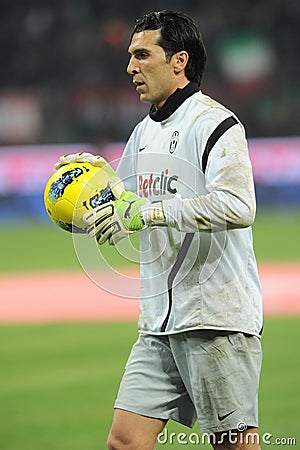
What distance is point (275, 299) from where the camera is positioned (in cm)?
1153

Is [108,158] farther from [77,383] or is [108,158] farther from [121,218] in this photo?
[121,218]

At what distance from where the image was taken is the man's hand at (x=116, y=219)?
157 inches

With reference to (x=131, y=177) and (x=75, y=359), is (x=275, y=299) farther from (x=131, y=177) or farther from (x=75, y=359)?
(x=131, y=177)

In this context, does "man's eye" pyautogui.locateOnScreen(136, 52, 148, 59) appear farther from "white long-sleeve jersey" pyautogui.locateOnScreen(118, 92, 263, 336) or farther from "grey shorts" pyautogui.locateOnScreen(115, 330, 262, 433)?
"grey shorts" pyautogui.locateOnScreen(115, 330, 262, 433)

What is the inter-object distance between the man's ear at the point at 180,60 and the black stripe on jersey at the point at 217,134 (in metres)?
0.43

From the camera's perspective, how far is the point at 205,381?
4.16m

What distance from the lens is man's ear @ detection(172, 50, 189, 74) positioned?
169 inches

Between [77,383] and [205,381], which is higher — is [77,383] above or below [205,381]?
below

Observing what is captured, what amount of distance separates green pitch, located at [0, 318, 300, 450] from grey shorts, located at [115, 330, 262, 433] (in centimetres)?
166

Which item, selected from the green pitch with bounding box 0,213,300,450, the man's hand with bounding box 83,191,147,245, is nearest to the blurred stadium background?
the green pitch with bounding box 0,213,300,450

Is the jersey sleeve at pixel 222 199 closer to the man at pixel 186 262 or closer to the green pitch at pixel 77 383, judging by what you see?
the man at pixel 186 262

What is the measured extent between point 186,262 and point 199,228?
0.32 m

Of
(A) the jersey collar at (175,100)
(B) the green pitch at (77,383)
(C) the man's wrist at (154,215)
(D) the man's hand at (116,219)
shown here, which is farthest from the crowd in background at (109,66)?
(C) the man's wrist at (154,215)

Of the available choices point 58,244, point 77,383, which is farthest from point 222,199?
point 58,244
